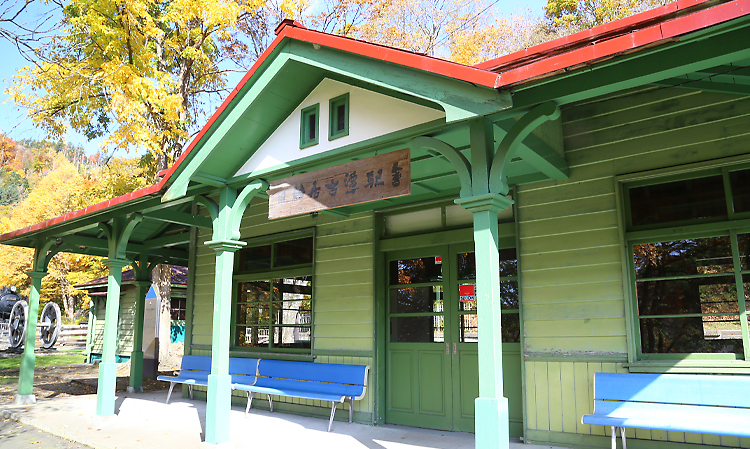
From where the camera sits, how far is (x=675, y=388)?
4.59 m

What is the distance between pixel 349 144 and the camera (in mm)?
4945

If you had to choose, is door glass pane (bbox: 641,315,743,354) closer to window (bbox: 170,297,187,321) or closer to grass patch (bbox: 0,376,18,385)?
grass patch (bbox: 0,376,18,385)

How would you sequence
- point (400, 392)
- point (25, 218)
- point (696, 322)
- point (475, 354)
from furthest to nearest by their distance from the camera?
point (25, 218)
point (400, 392)
point (475, 354)
point (696, 322)

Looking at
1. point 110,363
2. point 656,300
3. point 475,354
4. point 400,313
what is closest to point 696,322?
point 656,300

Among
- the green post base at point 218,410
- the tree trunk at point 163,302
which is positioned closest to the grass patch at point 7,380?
the tree trunk at point 163,302

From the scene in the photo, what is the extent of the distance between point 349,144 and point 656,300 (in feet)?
10.8

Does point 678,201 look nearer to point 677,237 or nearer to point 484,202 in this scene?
point 677,237

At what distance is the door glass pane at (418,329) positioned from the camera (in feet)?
21.4

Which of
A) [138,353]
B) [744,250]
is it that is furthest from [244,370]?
[744,250]

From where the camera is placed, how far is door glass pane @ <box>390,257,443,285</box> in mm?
6656

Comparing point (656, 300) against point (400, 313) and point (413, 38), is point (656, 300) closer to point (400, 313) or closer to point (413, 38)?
point (400, 313)

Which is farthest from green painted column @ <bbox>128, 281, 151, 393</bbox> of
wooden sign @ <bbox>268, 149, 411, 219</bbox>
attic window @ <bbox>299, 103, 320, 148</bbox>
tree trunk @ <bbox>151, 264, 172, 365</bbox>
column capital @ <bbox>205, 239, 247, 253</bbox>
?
attic window @ <bbox>299, 103, 320, 148</bbox>

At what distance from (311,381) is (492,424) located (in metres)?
4.19

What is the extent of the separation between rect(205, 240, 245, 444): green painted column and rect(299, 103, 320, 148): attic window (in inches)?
57.9
